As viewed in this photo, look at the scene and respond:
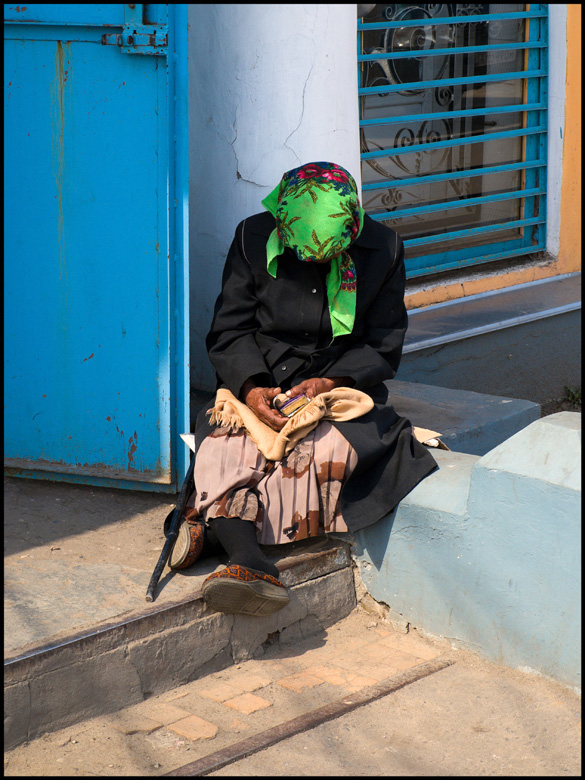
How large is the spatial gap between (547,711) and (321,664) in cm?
72

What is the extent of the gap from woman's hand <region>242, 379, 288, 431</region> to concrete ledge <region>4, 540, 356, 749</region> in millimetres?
476

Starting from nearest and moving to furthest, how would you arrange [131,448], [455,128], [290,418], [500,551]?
1. [500,551]
2. [290,418]
3. [131,448]
4. [455,128]

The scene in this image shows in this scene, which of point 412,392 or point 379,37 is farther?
point 379,37

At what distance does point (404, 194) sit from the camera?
561 centimetres

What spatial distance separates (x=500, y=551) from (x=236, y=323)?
1.19 m

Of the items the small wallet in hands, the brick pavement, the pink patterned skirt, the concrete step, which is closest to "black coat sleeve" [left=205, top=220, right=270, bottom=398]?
the small wallet in hands

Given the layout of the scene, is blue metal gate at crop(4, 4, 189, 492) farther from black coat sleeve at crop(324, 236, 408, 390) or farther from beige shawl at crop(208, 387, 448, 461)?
black coat sleeve at crop(324, 236, 408, 390)

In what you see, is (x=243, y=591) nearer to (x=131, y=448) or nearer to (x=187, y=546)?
(x=187, y=546)

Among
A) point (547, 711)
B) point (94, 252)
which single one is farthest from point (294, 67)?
point (547, 711)

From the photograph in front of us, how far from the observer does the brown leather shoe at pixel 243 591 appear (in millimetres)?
2615

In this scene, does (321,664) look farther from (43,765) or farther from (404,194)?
(404,194)

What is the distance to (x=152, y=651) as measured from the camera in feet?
8.54

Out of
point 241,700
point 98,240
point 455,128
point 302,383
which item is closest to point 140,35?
point 98,240

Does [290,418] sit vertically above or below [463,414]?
above
